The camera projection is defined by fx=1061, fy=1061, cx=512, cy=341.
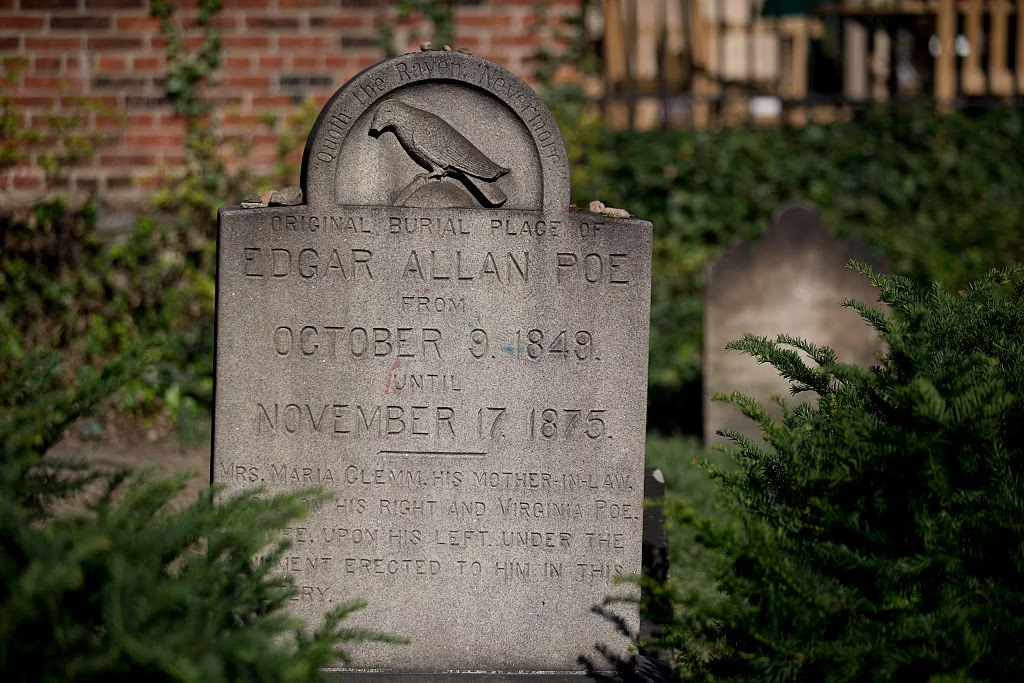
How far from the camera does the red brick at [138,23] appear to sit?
6773 millimetres

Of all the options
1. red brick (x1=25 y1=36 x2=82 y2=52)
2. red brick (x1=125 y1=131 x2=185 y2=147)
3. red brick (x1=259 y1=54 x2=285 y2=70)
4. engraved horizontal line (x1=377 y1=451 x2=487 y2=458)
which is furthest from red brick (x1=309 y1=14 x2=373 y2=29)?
engraved horizontal line (x1=377 y1=451 x2=487 y2=458)

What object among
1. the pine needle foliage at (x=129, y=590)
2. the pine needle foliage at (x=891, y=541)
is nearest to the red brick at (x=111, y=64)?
the pine needle foliage at (x=129, y=590)

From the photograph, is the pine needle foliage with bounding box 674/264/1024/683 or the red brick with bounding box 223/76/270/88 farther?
the red brick with bounding box 223/76/270/88

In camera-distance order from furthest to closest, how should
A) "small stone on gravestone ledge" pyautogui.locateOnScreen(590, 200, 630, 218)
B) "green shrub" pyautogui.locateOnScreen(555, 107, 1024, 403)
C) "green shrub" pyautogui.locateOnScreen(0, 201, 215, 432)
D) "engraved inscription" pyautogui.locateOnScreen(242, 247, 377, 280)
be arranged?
"green shrub" pyautogui.locateOnScreen(555, 107, 1024, 403)
"green shrub" pyautogui.locateOnScreen(0, 201, 215, 432)
"small stone on gravestone ledge" pyautogui.locateOnScreen(590, 200, 630, 218)
"engraved inscription" pyautogui.locateOnScreen(242, 247, 377, 280)

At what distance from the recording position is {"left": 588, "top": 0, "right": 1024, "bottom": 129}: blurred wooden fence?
7.89 meters

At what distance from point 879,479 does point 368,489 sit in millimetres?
1539

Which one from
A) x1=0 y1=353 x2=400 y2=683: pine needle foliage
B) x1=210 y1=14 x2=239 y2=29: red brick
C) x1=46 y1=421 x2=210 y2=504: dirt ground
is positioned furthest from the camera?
x1=210 y1=14 x2=239 y2=29: red brick

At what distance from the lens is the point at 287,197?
335 centimetres

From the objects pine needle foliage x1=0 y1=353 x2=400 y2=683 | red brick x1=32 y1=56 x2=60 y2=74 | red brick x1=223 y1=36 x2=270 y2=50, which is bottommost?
pine needle foliage x1=0 y1=353 x2=400 y2=683

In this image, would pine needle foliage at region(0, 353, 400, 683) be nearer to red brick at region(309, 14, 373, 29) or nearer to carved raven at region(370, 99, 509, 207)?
carved raven at region(370, 99, 509, 207)

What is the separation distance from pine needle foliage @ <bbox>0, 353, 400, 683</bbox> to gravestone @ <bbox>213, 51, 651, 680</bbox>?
2.33ft

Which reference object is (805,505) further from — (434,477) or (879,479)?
(434,477)

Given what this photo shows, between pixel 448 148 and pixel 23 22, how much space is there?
4.67 metres

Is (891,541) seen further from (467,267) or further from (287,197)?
(287,197)
